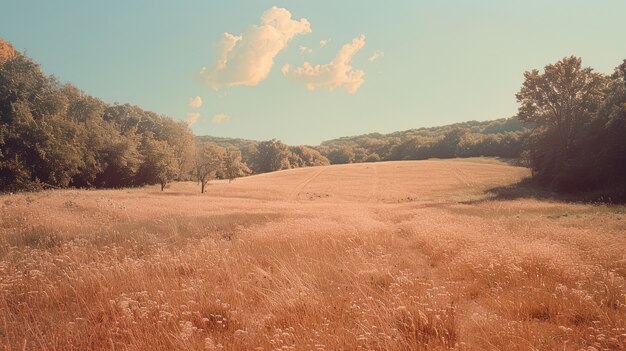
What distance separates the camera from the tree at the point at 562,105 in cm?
4209

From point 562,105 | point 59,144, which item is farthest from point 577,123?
point 59,144

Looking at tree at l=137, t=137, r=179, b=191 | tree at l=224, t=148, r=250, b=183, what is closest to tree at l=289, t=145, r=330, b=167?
tree at l=224, t=148, r=250, b=183

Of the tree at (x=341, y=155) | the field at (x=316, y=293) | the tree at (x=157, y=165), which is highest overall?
the tree at (x=341, y=155)

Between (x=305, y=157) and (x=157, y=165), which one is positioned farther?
(x=305, y=157)

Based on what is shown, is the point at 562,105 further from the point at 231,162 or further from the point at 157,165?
the point at 157,165

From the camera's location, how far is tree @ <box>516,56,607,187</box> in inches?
1657

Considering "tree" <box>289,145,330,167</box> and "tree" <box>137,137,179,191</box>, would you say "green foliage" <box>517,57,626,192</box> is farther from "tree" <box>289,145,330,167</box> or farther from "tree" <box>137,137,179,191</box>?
"tree" <box>289,145,330,167</box>

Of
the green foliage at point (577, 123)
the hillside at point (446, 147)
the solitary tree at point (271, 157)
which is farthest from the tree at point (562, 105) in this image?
the solitary tree at point (271, 157)

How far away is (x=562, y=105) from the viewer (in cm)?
4438

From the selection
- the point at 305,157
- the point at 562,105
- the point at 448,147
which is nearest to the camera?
the point at 562,105

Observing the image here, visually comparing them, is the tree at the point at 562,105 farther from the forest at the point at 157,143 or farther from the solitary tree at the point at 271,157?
the solitary tree at the point at 271,157

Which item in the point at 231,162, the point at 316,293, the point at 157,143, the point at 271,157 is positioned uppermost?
the point at 157,143

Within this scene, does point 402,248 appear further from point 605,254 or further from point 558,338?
point 558,338

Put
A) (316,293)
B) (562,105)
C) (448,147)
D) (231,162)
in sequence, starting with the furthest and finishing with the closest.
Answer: (448,147)
(231,162)
(562,105)
(316,293)
